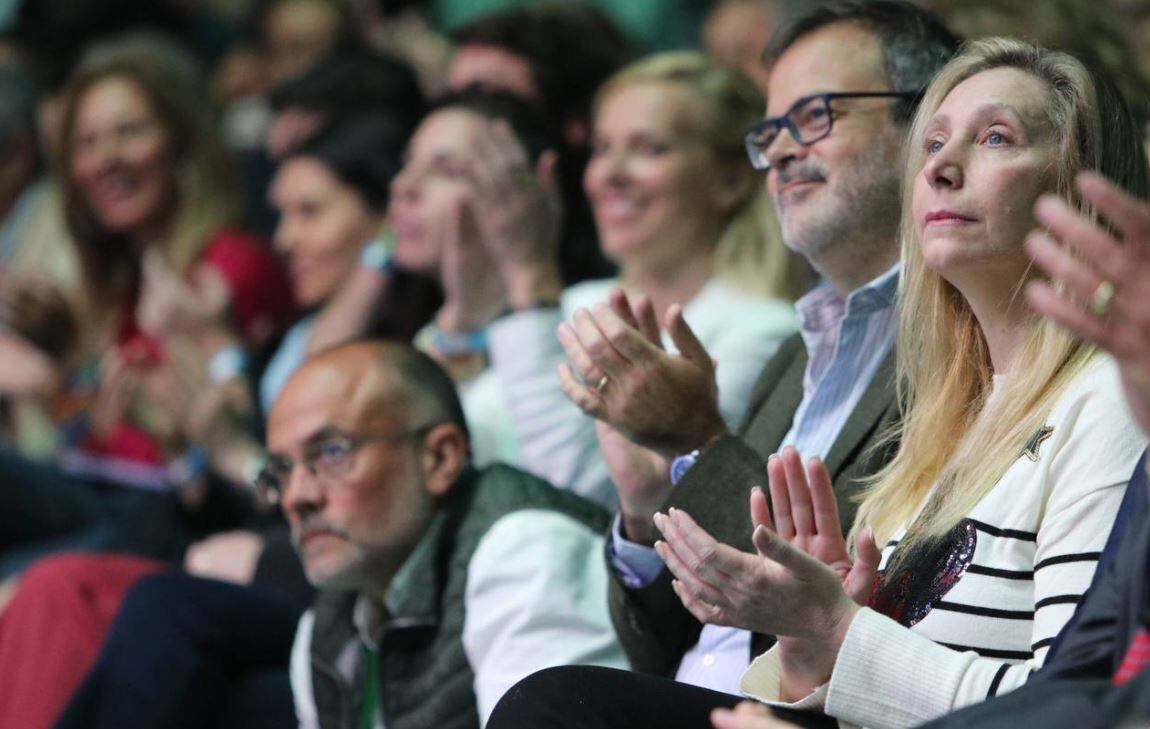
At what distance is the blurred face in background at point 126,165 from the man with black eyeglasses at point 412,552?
1.83 m

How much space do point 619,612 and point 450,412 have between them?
622 millimetres

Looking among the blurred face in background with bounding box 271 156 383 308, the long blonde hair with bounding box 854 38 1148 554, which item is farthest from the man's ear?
the blurred face in background with bounding box 271 156 383 308

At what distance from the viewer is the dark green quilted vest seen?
269 cm

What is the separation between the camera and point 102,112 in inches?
188

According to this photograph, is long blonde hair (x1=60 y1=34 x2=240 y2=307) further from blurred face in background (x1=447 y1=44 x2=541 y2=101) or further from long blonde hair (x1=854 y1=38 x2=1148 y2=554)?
long blonde hair (x1=854 y1=38 x2=1148 y2=554)

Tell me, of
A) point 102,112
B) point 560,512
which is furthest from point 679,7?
point 560,512

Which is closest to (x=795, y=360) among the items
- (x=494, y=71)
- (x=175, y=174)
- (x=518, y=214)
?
(x=518, y=214)

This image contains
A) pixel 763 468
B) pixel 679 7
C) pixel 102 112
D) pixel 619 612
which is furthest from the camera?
pixel 679 7

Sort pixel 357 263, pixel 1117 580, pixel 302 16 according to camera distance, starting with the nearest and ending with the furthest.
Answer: pixel 1117 580
pixel 357 263
pixel 302 16

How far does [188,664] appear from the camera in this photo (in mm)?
2928

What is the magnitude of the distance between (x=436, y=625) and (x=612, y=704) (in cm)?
86

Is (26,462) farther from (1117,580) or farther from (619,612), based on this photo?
(1117,580)

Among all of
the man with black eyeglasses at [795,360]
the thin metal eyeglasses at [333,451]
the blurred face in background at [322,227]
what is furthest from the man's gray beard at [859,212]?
A: the blurred face in background at [322,227]

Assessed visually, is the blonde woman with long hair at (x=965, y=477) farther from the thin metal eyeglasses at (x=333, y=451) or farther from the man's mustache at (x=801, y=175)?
the thin metal eyeglasses at (x=333, y=451)
